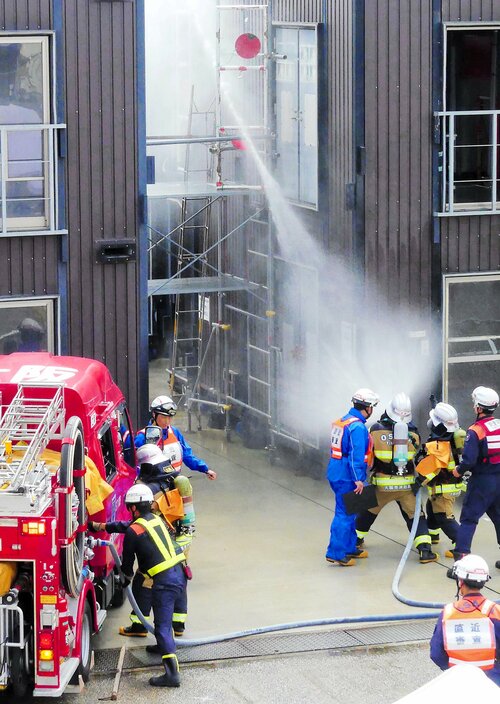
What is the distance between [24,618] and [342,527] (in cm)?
413

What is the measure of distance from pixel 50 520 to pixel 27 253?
5.21 meters

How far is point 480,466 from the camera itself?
12.2 meters

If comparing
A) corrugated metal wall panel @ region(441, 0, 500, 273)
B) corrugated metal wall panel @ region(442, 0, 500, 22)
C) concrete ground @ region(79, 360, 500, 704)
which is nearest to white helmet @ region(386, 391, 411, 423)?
concrete ground @ region(79, 360, 500, 704)

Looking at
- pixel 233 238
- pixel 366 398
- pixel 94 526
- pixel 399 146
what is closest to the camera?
pixel 94 526

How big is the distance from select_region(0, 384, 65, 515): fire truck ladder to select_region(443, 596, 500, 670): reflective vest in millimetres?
2790

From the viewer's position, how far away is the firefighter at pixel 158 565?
9938 mm

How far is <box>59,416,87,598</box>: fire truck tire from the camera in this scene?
30.0 ft

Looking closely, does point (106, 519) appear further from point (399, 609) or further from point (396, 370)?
point (396, 370)

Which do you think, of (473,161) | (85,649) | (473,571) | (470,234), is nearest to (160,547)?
(85,649)

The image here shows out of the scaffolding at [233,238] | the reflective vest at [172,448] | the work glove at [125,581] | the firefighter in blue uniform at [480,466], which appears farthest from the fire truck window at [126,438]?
the scaffolding at [233,238]

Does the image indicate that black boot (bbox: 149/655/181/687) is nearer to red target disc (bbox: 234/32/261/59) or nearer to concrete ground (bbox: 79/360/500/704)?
concrete ground (bbox: 79/360/500/704)

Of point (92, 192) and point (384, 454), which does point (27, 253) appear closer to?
A: point (92, 192)

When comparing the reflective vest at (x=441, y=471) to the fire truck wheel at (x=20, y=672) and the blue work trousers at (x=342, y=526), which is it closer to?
the blue work trousers at (x=342, y=526)

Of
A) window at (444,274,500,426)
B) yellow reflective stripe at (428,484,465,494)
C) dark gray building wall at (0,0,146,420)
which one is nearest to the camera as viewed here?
yellow reflective stripe at (428,484,465,494)
